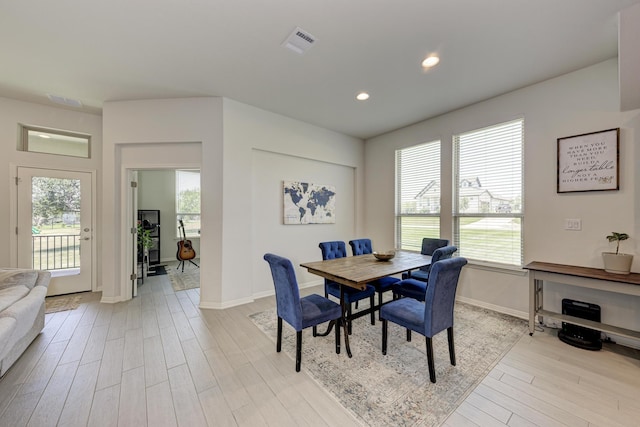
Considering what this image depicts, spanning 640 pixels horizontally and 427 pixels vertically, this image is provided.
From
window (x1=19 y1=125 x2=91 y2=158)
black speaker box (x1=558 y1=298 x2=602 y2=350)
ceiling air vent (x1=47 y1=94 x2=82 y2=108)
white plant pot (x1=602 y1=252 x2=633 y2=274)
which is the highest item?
ceiling air vent (x1=47 y1=94 x2=82 y2=108)

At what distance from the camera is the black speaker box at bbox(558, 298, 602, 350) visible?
94.4 inches

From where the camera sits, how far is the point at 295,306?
81.2 inches

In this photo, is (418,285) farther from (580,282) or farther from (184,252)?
(184,252)

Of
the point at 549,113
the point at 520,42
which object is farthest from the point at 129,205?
the point at 549,113

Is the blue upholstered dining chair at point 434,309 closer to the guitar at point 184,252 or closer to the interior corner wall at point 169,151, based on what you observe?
the interior corner wall at point 169,151

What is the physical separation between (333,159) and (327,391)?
3881 mm

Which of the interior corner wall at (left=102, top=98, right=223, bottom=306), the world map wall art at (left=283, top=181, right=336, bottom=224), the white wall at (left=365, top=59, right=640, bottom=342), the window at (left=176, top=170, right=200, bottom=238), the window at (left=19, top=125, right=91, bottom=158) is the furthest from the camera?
the window at (left=176, top=170, right=200, bottom=238)

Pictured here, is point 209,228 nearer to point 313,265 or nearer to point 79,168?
point 313,265

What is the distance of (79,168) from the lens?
3.98 meters

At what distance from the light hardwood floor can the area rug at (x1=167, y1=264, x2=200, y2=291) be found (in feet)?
5.43

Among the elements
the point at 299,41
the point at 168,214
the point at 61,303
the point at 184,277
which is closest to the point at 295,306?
the point at 299,41

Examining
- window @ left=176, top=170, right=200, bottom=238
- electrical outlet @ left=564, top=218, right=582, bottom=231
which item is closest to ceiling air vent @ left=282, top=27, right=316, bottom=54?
electrical outlet @ left=564, top=218, right=582, bottom=231

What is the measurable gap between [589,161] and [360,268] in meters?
2.78

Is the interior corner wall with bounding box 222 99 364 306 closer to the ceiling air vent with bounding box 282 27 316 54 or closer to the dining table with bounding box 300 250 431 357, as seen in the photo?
the dining table with bounding box 300 250 431 357
